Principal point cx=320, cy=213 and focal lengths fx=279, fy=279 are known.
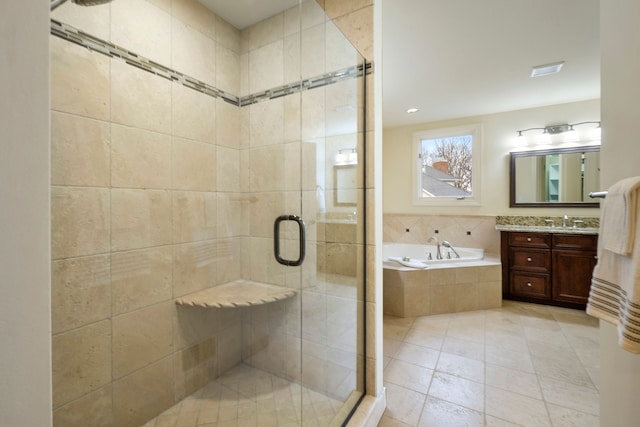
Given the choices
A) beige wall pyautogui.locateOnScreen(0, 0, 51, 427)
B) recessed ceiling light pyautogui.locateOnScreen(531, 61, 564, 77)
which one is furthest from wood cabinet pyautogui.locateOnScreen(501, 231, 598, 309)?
beige wall pyautogui.locateOnScreen(0, 0, 51, 427)

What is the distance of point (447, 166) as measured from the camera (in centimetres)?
443

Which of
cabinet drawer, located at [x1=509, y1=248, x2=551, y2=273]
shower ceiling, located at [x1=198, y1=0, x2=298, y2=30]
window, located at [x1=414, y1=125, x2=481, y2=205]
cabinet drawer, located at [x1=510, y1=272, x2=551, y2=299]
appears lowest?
cabinet drawer, located at [x1=510, y1=272, x2=551, y2=299]

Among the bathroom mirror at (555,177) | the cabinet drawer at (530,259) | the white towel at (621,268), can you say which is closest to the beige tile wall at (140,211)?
the white towel at (621,268)

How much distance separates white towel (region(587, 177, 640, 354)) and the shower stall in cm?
104

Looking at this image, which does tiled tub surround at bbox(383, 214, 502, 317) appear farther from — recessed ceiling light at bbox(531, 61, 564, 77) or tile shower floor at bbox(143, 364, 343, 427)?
recessed ceiling light at bbox(531, 61, 564, 77)

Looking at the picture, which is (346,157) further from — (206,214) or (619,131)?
(619,131)

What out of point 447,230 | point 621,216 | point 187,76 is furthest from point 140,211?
point 447,230

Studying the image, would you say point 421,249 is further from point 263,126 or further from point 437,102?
point 263,126

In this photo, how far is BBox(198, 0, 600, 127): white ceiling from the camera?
1.89 metres

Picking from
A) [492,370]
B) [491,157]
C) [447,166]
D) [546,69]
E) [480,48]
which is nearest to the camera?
[492,370]

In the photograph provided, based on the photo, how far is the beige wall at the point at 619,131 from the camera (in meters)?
0.89

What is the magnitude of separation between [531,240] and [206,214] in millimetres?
3845

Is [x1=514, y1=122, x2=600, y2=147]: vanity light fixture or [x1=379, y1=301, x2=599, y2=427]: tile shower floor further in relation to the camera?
[x1=514, y1=122, x2=600, y2=147]: vanity light fixture

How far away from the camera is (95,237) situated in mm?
1342
